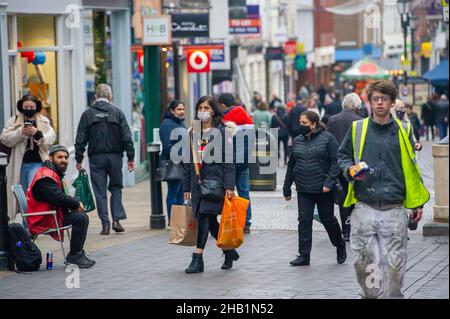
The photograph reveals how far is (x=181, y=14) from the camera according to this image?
1128 inches

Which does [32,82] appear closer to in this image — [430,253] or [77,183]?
[77,183]

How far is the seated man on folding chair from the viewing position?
12.5 meters

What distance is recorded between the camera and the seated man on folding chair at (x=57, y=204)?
40.9 feet

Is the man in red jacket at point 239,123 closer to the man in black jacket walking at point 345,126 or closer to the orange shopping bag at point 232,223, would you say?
the man in black jacket walking at point 345,126

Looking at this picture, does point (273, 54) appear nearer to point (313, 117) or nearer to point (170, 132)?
point (170, 132)

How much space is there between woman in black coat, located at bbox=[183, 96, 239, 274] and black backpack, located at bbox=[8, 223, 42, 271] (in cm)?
150

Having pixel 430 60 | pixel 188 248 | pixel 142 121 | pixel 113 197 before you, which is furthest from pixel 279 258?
pixel 430 60

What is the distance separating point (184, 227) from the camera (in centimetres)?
1254

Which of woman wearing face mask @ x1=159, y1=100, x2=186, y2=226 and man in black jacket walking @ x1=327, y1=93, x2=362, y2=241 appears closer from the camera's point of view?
man in black jacket walking @ x1=327, y1=93, x2=362, y2=241

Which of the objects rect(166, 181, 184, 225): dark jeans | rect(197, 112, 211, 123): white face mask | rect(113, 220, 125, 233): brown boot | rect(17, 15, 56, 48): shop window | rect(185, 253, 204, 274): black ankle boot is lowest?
rect(113, 220, 125, 233): brown boot

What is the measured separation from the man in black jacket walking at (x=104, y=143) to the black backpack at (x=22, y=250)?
10.8 feet

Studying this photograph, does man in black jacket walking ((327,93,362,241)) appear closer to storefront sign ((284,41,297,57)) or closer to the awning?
storefront sign ((284,41,297,57))

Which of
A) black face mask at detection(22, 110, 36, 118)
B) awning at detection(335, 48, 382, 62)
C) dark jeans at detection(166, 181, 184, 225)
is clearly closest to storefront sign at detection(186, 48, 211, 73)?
dark jeans at detection(166, 181, 184, 225)

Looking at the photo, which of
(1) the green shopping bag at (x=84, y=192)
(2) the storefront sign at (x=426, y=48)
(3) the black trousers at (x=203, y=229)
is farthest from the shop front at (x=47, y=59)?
(2) the storefront sign at (x=426, y=48)
